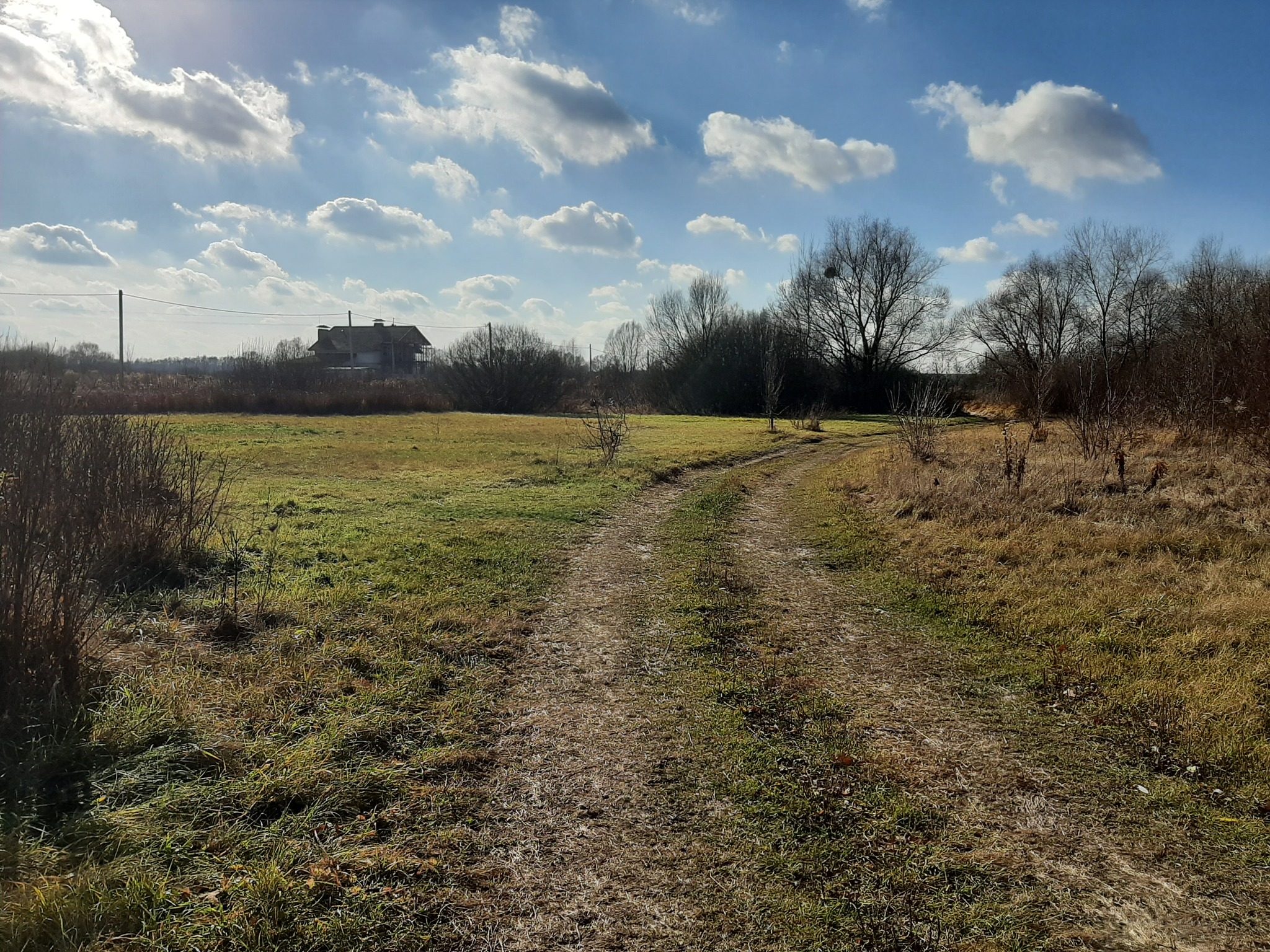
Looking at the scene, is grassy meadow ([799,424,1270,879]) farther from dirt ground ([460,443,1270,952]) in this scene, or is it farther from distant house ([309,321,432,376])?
distant house ([309,321,432,376])

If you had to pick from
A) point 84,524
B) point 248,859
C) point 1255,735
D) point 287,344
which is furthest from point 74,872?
point 287,344

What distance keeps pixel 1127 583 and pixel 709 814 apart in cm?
572

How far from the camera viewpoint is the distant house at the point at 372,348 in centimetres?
6581

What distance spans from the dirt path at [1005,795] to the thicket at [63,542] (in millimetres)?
4431

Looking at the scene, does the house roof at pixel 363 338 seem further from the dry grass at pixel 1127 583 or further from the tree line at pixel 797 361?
the dry grass at pixel 1127 583

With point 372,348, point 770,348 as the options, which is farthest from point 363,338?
point 770,348

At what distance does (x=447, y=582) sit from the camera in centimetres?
721

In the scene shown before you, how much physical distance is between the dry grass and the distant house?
60597 millimetres

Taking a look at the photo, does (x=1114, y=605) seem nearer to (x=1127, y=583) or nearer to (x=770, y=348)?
(x=1127, y=583)

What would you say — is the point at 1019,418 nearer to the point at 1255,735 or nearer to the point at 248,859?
the point at 1255,735

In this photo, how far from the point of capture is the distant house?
216ft

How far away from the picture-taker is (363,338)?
67250 mm

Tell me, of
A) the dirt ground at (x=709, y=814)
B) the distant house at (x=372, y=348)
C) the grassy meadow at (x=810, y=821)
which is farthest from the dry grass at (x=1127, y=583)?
the distant house at (x=372, y=348)

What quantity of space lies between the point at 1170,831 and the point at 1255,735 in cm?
137
